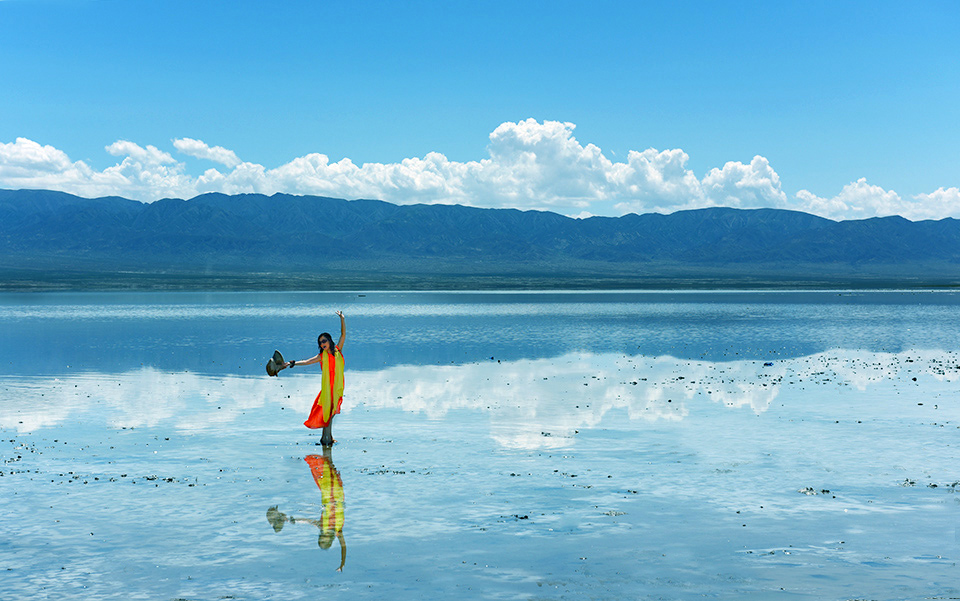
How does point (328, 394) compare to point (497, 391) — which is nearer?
point (328, 394)

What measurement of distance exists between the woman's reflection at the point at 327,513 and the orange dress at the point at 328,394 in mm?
1800

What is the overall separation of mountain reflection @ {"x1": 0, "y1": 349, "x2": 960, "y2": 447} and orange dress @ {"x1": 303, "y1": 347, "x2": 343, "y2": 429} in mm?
2577

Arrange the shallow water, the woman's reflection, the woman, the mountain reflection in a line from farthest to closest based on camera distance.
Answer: the mountain reflection
the woman
the woman's reflection
the shallow water

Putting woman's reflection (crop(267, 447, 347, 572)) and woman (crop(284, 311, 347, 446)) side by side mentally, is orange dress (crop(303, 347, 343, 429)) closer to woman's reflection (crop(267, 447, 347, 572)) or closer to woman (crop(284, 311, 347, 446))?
woman (crop(284, 311, 347, 446))

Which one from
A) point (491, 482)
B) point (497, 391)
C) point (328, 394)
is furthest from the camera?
point (497, 391)

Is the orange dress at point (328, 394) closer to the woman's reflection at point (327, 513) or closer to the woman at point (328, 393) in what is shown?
the woman at point (328, 393)

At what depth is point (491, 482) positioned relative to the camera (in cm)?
1406

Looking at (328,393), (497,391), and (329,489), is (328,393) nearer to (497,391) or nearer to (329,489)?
(329,489)

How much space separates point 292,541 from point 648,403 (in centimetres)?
1361

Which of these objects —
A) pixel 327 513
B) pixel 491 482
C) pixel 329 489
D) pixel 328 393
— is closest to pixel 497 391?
pixel 328 393

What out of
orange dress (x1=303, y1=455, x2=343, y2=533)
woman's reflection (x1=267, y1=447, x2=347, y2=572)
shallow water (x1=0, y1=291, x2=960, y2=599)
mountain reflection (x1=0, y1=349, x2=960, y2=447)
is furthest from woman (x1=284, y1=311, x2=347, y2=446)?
mountain reflection (x1=0, y1=349, x2=960, y2=447)

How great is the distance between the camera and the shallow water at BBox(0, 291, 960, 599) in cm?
971

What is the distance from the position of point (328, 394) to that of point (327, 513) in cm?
534

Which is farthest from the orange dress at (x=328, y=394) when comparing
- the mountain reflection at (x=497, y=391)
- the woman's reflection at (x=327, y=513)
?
the mountain reflection at (x=497, y=391)
